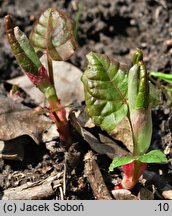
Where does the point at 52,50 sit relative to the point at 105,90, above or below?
above

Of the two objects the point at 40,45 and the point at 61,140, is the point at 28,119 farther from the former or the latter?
the point at 40,45

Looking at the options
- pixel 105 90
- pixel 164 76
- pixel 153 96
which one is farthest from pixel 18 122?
pixel 164 76

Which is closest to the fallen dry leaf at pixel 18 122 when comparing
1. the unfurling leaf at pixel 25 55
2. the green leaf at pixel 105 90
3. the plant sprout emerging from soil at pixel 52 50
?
the plant sprout emerging from soil at pixel 52 50

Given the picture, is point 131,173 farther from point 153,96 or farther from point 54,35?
point 54,35

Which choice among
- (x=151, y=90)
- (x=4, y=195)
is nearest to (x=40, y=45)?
(x=151, y=90)

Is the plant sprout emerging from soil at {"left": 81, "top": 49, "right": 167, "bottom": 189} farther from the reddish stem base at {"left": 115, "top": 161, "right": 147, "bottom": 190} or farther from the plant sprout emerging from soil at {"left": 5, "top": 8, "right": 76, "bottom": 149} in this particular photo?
the plant sprout emerging from soil at {"left": 5, "top": 8, "right": 76, "bottom": 149}

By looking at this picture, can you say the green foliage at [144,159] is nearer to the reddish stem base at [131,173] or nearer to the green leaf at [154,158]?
the green leaf at [154,158]
